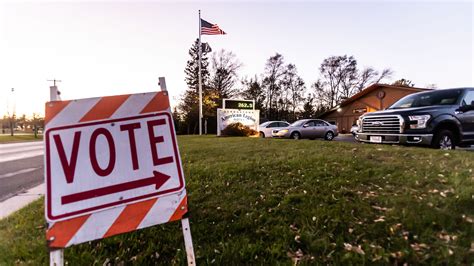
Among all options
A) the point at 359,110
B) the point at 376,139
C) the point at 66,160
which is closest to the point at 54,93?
the point at 66,160

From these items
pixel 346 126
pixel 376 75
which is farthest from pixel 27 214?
pixel 376 75

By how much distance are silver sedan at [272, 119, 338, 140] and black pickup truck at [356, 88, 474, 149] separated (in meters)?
10.6

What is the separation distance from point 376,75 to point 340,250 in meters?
60.7

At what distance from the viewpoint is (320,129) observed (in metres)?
19.2

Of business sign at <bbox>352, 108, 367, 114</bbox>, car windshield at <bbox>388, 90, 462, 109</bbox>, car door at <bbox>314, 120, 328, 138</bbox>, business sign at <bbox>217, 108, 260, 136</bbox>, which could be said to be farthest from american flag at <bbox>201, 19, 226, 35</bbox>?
business sign at <bbox>352, 108, 367, 114</bbox>

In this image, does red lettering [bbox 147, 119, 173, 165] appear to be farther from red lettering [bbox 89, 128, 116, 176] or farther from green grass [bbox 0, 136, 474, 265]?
green grass [bbox 0, 136, 474, 265]

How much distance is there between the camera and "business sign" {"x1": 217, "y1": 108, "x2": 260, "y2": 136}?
21.3 metres

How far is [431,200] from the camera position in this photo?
135 inches

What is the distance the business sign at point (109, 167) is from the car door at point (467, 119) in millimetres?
8198

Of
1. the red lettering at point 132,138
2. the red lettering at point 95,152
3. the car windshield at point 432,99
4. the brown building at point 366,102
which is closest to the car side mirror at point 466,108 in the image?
the car windshield at point 432,99

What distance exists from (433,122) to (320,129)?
1256 cm

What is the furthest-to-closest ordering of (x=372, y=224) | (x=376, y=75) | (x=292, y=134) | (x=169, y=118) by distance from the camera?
(x=376, y=75)
(x=292, y=134)
(x=372, y=224)
(x=169, y=118)

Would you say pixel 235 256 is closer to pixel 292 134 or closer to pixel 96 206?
pixel 96 206

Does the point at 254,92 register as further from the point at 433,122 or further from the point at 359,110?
the point at 433,122
